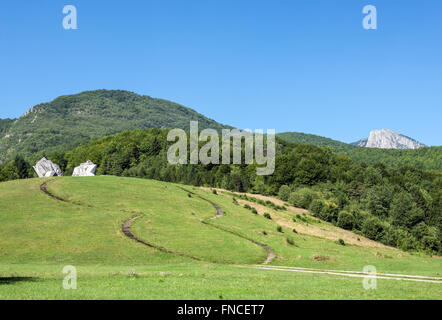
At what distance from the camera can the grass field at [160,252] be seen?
65.9 feet

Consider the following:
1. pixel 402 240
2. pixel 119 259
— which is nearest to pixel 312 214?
pixel 402 240

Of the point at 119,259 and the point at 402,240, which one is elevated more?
the point at 119,259

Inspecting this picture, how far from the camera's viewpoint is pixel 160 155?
177m

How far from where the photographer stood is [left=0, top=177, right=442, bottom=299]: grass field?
20.1 meters

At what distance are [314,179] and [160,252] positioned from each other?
397ft

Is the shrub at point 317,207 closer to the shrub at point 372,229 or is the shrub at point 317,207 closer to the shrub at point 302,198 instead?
the shrub at point 302,198

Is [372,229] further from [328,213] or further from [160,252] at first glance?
[160,252]

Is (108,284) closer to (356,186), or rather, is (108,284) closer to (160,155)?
(356,186)

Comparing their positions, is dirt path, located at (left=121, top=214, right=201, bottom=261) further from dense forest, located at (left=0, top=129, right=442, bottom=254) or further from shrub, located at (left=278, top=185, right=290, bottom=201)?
shrub, located at (left=278, top=185, right=290, bottom=201)

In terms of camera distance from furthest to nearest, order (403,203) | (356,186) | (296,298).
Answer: (356,186)
(403,203)
(296,298)

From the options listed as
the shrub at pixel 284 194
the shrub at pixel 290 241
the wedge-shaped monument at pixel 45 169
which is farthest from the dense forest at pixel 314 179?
the wedge-shaped monument at pixel 45 169

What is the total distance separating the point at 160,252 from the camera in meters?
46.3

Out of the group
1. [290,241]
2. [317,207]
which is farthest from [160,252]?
[317,207]
